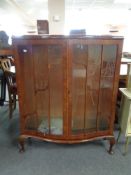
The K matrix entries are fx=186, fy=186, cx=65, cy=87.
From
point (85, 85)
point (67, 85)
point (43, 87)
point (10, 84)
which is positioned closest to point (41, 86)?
point (43, 87)

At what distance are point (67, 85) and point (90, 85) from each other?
22 centimetres

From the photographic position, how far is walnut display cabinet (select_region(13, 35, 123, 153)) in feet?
5.13

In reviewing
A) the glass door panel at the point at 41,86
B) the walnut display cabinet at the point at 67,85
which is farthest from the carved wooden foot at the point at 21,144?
the glass door panel at the point at 41,86

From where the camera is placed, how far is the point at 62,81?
1.65m

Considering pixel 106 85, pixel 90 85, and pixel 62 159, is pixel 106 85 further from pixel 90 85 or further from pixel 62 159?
pixel 62 159

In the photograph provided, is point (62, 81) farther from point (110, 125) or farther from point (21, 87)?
point (110, 125)

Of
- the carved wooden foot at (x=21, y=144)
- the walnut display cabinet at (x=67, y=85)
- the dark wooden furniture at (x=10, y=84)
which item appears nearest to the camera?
the walnut display cabinet at (x=67, y=85)

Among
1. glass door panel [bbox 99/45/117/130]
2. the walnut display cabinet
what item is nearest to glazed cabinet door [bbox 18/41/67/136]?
the walnut display cabinet

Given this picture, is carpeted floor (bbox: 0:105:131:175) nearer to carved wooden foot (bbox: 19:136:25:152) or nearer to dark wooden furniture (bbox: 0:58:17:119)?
carved wooden foot (bbox: 19:136:25:152)

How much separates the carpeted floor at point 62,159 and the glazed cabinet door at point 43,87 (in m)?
0.26

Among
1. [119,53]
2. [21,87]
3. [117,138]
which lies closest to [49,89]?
[21,87]

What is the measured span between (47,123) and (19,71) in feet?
1.90

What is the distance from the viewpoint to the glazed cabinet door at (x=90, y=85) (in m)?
1.58

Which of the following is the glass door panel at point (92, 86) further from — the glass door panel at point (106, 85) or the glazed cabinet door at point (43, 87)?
the glazed cabinet door at point (43, 87)
